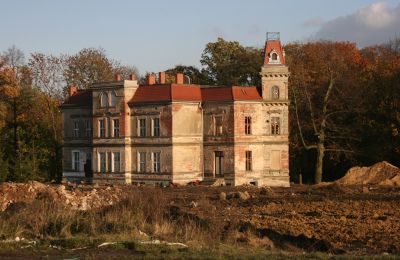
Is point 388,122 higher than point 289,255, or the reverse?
point 388,122

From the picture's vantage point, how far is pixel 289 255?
56.1ft

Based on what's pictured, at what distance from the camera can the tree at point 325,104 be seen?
182 ft

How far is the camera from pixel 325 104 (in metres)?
55.4

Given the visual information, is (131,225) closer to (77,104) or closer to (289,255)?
(289,255)

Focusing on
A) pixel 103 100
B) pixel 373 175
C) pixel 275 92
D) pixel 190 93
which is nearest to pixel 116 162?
pixel 103 100

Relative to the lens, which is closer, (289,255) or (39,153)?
(289,255)

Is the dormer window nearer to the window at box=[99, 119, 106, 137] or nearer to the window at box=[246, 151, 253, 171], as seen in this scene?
the window at box=[246, 151, 253, 171]

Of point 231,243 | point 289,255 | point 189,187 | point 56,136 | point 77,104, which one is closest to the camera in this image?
point 289,255

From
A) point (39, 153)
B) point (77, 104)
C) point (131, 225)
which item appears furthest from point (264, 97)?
point (131, 225)

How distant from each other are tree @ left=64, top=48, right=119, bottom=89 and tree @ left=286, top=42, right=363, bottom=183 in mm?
21093

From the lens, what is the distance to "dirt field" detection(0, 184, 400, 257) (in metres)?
21.9

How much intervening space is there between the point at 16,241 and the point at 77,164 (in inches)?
1595

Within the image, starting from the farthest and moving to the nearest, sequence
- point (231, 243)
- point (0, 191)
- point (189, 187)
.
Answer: point (189, 187) → point (0, 191) → point (231, 243)

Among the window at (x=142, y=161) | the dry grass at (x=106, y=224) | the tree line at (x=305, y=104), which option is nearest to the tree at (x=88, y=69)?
the tree line at (x=305, y=104)
